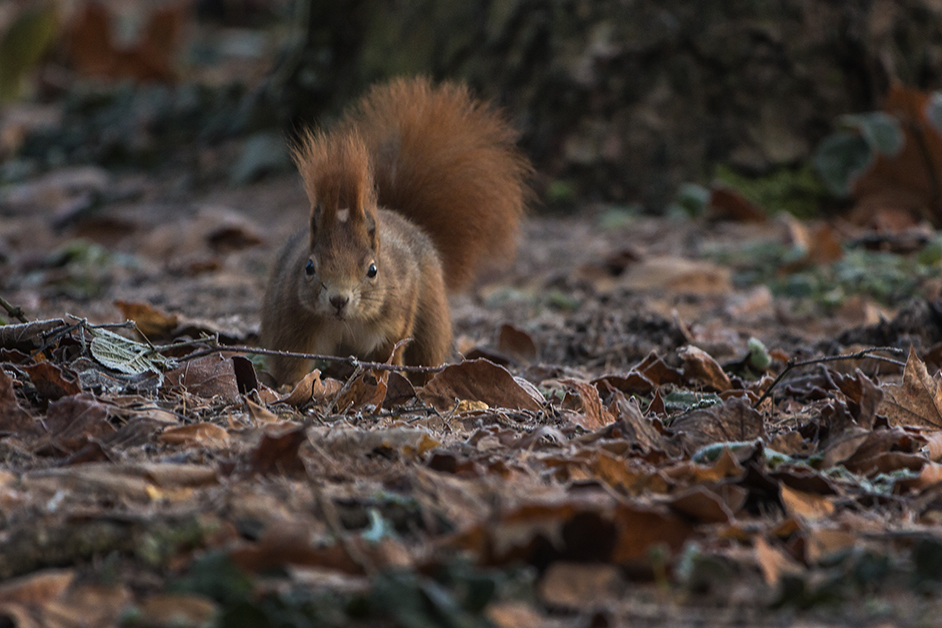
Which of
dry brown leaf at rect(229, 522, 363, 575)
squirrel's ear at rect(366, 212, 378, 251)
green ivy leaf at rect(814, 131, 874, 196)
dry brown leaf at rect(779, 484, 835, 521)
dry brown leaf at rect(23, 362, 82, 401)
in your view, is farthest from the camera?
green ivy leaf at rect(814, 131, 874, 196)

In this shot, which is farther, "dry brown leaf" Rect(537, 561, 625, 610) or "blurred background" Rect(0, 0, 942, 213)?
"blurred background" Rect(0, 0, 942, 213)

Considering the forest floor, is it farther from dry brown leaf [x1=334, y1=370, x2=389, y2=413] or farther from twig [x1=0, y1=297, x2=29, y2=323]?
twig [x1=0, y1=297, x2=29, y2=323]

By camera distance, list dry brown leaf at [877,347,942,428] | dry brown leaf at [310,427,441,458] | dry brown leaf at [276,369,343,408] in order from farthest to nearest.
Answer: dry brown leaf at [276,369,343,408], dry brown leaf at [877,347,942,428], dry brown leaf at [310,427,441,458]

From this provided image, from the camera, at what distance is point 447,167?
3881mm

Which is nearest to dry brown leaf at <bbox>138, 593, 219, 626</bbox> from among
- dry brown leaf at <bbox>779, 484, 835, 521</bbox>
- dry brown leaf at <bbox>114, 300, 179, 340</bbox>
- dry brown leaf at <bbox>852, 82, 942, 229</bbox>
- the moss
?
dry brown leaf at <bbox>779, 484, 835, 521</bbox>

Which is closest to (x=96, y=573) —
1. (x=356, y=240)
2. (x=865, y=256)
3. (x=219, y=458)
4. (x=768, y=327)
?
(x=219, y=458)

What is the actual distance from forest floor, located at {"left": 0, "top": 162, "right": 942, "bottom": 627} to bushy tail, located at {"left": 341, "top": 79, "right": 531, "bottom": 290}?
1.48 ft

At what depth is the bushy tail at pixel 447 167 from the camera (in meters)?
3.86

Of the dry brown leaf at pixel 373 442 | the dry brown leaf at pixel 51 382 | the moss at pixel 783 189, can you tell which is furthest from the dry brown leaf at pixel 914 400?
the moss at pixel 783 189

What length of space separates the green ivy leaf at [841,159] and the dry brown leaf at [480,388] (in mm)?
3979

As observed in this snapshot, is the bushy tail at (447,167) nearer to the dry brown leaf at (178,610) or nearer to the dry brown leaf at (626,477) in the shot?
the dry brown leaf at (626,477)

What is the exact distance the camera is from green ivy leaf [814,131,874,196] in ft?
19.9

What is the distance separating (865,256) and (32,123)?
8.22 meters

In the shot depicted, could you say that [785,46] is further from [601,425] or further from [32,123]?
[32,123]
